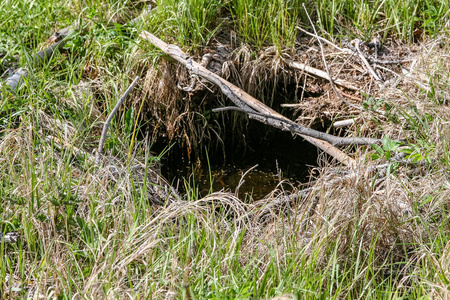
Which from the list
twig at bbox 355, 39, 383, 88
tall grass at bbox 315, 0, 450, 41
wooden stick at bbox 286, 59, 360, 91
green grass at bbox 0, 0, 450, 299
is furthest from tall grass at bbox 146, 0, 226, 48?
twig at bbox 355, 39, 383, 88

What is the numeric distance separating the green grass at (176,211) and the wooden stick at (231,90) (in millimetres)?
116

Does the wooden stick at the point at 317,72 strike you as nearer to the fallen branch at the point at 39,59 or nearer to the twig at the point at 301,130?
the twig at the point at 301,130

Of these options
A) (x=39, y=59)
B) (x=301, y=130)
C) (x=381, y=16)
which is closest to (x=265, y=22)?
(x=381, y=16)

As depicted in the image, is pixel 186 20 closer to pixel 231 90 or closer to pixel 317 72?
pixel 231 90

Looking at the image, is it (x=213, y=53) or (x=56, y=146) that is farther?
(x=213, y=53)

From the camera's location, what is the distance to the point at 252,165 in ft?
14.1

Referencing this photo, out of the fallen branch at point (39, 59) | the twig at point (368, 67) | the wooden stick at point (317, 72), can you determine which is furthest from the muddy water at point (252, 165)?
the fallen branch at point (39, 59)

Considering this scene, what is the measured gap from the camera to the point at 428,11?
397 centimetres

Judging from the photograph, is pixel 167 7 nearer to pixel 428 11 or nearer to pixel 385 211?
pixel 428 11

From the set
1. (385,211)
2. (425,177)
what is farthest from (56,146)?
(425,177)

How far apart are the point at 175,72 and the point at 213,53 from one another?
342mm

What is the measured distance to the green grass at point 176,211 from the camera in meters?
2.12

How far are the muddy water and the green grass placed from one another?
56 centimetres

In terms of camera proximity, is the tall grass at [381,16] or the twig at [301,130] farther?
the tall grass at [381,16]
